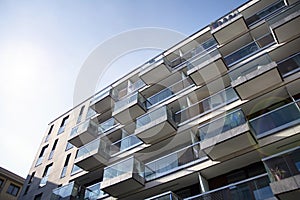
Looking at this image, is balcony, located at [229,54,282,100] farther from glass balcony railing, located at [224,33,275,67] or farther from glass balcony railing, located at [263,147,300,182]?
glass balcony railing, located at [263,147,300,182]

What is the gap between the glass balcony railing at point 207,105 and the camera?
13008 millimetres

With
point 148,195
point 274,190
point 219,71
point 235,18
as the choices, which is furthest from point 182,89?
point 274,190

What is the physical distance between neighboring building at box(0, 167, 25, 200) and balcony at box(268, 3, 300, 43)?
95.9 ft

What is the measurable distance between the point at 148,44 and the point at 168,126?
26.1ft

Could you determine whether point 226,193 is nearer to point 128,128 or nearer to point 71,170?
point 128,128

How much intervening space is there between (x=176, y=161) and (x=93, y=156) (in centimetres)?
586

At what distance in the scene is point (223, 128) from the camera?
→ 35.4 feet

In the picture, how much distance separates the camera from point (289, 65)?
12148 millimetres

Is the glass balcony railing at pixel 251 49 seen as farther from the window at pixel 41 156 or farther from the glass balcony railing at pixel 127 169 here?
the window at pixel 41 156

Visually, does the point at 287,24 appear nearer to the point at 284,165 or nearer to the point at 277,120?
the point at 277,120

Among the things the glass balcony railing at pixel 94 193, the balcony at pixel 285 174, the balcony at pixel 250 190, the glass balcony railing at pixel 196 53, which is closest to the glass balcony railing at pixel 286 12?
the glass balcony railing at pixel 196 53

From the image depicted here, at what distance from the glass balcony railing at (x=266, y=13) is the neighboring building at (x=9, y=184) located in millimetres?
28521

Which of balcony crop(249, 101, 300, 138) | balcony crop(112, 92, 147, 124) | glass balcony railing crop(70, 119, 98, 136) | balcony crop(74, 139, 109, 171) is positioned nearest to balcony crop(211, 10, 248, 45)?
balcony crop(112, 92, 147, 124)

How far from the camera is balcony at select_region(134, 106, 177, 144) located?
13750 millimetres
